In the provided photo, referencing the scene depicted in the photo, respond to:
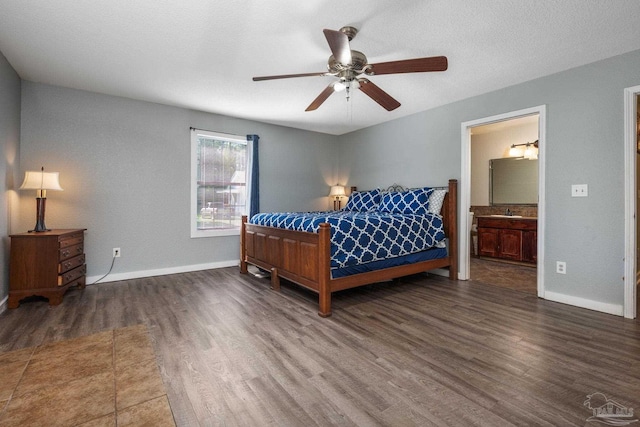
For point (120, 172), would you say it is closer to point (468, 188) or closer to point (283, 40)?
point (283, 40)

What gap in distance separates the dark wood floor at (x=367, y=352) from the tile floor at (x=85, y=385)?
0.10 m

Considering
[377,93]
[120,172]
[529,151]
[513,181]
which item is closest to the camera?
[377,93]

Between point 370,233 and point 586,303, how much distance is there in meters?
2.19

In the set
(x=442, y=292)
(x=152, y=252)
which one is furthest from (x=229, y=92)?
(x=442, y=292)

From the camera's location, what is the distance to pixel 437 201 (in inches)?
159

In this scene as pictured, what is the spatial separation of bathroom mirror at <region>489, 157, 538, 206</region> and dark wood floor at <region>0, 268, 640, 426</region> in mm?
2803

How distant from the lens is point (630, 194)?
2623mm

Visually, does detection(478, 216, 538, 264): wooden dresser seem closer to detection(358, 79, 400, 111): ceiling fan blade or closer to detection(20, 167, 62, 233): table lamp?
detection(358, 79, 400, 111): ceiling fan blade

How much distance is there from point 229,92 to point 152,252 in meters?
2.41

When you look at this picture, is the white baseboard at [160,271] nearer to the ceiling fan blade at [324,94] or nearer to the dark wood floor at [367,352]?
the dark wood floor at [367,352]

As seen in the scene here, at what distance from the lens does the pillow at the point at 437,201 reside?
4.03m

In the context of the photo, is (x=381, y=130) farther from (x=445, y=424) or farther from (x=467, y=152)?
(x=445, y=424)

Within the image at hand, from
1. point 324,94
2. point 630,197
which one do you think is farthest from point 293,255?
point 630,197

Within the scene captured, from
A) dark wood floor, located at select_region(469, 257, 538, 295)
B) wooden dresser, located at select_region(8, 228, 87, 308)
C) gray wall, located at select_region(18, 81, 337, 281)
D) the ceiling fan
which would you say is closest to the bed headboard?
dark wood floor, located at select_region(469, 257, 538, 295)
